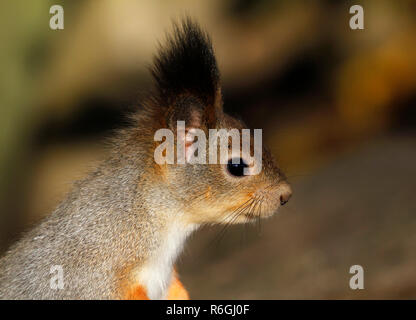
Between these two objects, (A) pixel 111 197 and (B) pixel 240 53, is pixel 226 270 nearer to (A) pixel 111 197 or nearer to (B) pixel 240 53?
(A) pixel 111 197

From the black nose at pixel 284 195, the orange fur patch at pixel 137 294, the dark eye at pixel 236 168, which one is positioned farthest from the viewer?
the black nose at pixel 284 195

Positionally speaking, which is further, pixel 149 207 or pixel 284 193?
pixel 284 193

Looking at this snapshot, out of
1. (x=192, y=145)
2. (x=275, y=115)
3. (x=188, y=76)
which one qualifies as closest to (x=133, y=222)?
(x=192, y=145)

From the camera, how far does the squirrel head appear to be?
3115 mm

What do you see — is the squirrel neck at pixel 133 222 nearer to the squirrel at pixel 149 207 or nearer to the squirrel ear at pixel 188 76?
the squirrel at pixel 149 207

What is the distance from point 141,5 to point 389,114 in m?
3.30

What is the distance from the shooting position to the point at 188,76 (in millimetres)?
3113

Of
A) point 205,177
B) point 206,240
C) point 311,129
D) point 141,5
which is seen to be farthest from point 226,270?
point 311,129

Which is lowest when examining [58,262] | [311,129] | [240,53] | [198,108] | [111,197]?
[58,262]

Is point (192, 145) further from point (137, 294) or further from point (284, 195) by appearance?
point (137, 294)

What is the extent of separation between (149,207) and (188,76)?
63 cm

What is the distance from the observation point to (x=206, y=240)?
5879 millimetres

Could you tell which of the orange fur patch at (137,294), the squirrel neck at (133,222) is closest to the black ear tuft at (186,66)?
the squirrel neck at (133,222)

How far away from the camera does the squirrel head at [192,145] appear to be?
3.12 meters
